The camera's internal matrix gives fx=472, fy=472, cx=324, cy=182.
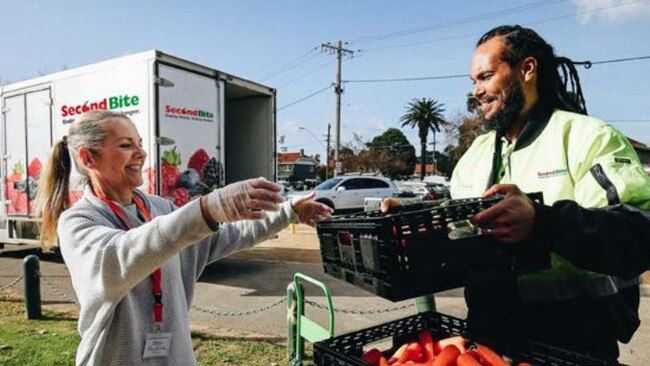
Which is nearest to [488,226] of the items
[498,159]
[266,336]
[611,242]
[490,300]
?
[611,242]

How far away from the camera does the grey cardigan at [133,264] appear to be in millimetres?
1609

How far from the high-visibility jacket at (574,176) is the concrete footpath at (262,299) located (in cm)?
346

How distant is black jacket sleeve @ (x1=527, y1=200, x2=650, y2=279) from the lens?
142 centimetres

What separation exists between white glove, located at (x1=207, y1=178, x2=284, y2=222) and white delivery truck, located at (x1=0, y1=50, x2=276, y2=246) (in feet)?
16.5

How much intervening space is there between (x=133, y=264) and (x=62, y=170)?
1196 millimetres

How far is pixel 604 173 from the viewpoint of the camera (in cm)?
158

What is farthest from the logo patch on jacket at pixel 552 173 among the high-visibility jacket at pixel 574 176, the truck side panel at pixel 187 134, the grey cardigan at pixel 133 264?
the truck side panel at pixel 187 134

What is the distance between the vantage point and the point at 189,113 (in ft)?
24.9

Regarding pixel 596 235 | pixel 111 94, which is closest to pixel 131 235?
pixel 596 235

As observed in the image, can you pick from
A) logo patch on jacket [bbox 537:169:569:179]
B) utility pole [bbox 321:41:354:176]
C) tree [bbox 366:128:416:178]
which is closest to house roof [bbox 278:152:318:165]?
tree [bbox 366:128:416:178]

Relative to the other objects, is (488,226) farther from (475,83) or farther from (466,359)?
(475,83)

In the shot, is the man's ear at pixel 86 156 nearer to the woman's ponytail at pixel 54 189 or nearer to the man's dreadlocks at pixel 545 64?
the woman's ponytail at pixel 54 189

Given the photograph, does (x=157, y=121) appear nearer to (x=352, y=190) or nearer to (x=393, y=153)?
(x=352, y=190)

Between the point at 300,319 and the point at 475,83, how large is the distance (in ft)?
8.75
